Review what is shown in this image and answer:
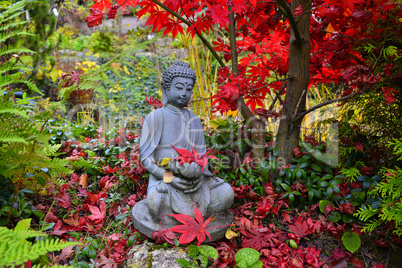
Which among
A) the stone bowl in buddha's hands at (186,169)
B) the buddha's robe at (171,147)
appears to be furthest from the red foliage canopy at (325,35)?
the stone bowl in buddha's hands at (186,169)

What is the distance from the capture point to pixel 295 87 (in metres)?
2.64

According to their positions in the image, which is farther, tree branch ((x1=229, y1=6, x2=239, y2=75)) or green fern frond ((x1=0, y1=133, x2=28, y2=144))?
tree branch ((x1=229, y1=6, x2=239, y2=75))

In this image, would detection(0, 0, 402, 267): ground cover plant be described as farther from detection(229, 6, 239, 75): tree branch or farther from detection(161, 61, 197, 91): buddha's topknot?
detection(161, 61, 197, 91): buddha's topknot

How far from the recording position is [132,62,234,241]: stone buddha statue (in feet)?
6.86

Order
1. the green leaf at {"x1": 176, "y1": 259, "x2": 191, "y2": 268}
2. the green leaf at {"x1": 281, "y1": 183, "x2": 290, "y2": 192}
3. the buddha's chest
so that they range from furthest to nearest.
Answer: the green leaf at {"x1": 281, "y1": 183, "x2": 290, "y2": 192} → the buddha's chest → the green leaf at {"x1": 176, "y1": 259, "x2": 191, "y2": 268}

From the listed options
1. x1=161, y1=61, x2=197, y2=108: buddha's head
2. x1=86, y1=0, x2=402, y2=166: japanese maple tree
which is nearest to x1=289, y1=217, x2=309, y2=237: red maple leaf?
x1=86, y1=0, x2=402, y2=166: japanese maple tree

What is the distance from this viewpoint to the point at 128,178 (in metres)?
2.89

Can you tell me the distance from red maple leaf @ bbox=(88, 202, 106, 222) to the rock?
1.81 feet

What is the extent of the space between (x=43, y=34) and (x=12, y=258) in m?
5.24

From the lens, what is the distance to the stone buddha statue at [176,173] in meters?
2.09

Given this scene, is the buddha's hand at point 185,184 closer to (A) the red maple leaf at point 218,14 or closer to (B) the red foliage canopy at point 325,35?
(B) the red foliage canopy at point 325,35

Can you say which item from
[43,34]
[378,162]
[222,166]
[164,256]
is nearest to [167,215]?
[164,256]

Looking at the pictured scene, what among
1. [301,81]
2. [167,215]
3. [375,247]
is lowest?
[375,247]

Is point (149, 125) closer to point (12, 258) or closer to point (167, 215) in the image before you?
point (167, 215)
